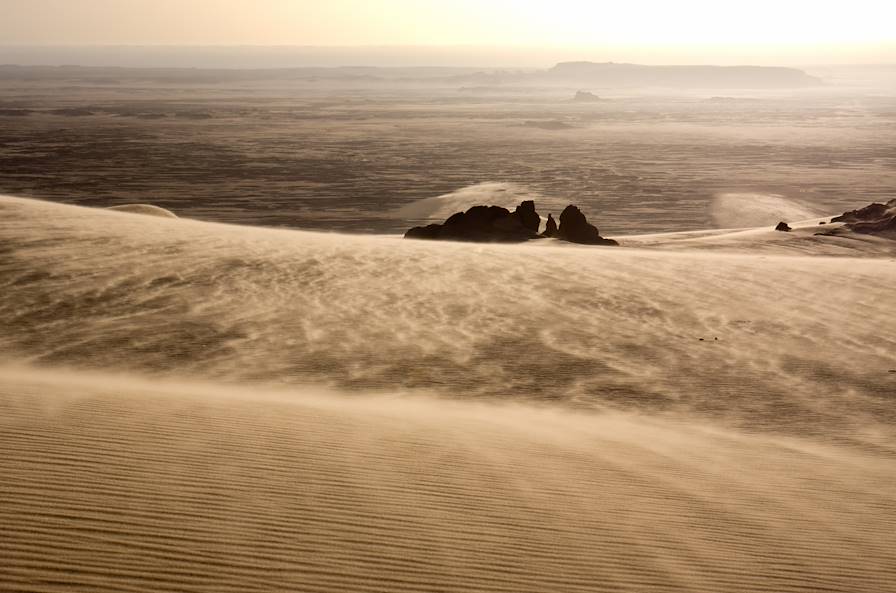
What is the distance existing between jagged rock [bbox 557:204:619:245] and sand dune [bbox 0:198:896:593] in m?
6.51

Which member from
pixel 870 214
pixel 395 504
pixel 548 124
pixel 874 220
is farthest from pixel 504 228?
pixel 548 124

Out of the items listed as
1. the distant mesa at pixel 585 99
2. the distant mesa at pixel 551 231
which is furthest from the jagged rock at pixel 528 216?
the distant mesa at pixel 585 99

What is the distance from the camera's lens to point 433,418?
713cm

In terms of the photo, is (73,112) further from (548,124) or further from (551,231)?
(551,231)

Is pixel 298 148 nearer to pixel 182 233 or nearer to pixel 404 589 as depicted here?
pixel 182 233

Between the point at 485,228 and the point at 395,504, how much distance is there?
679 inches

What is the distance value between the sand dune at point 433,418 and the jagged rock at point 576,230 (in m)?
6.51

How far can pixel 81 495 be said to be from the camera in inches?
179

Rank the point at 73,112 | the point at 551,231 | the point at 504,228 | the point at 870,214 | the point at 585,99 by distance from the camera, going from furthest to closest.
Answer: the point at 585,99, the point at 73,112, the point at 870,214, the point at 551,231, the point at 504,228

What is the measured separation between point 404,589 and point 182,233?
503 inches

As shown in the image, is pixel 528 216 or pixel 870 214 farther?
pixel 870 214

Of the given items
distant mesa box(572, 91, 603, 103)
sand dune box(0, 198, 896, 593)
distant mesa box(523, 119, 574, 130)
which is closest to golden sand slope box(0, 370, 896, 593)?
sand dune box(0, 198, 896, 593)

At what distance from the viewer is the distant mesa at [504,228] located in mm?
21641

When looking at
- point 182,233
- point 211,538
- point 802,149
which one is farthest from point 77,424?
point 802,149
